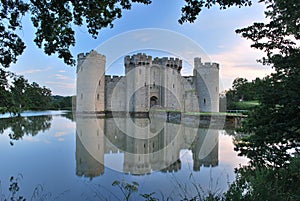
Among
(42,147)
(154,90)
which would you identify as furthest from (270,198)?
(154,90)

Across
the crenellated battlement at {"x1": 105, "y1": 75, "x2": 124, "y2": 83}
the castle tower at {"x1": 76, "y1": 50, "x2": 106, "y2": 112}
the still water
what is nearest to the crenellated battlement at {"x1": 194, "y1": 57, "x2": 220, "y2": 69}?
the crenellated battlement at {"x1": 105, "y1": 75, "x2": 124, "y2": 83}

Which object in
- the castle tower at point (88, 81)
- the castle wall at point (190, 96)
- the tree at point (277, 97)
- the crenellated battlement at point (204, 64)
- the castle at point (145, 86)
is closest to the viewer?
the tree at point (277, 97)

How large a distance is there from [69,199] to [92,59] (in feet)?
66.3

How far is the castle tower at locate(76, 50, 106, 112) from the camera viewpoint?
22.1m

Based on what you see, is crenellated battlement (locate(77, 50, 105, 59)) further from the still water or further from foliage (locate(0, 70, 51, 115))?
foliage (locate(0, 70, 51, 115))

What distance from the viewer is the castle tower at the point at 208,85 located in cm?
2323

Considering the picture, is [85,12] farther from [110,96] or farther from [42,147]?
[110,96]

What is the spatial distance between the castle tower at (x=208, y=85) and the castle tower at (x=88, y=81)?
33.6 feet

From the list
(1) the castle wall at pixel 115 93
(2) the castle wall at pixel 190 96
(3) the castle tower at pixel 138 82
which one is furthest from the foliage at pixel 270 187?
(1) the castle wall at pixel 115 93

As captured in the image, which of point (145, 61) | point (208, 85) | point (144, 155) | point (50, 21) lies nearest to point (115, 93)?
point (145, 61)

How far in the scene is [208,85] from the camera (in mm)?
23234

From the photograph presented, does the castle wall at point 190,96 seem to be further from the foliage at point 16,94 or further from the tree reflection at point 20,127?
the foliage at point 16,94

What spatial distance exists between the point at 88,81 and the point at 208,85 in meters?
11.8

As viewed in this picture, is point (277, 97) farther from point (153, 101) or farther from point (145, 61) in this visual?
point (153, 101)
